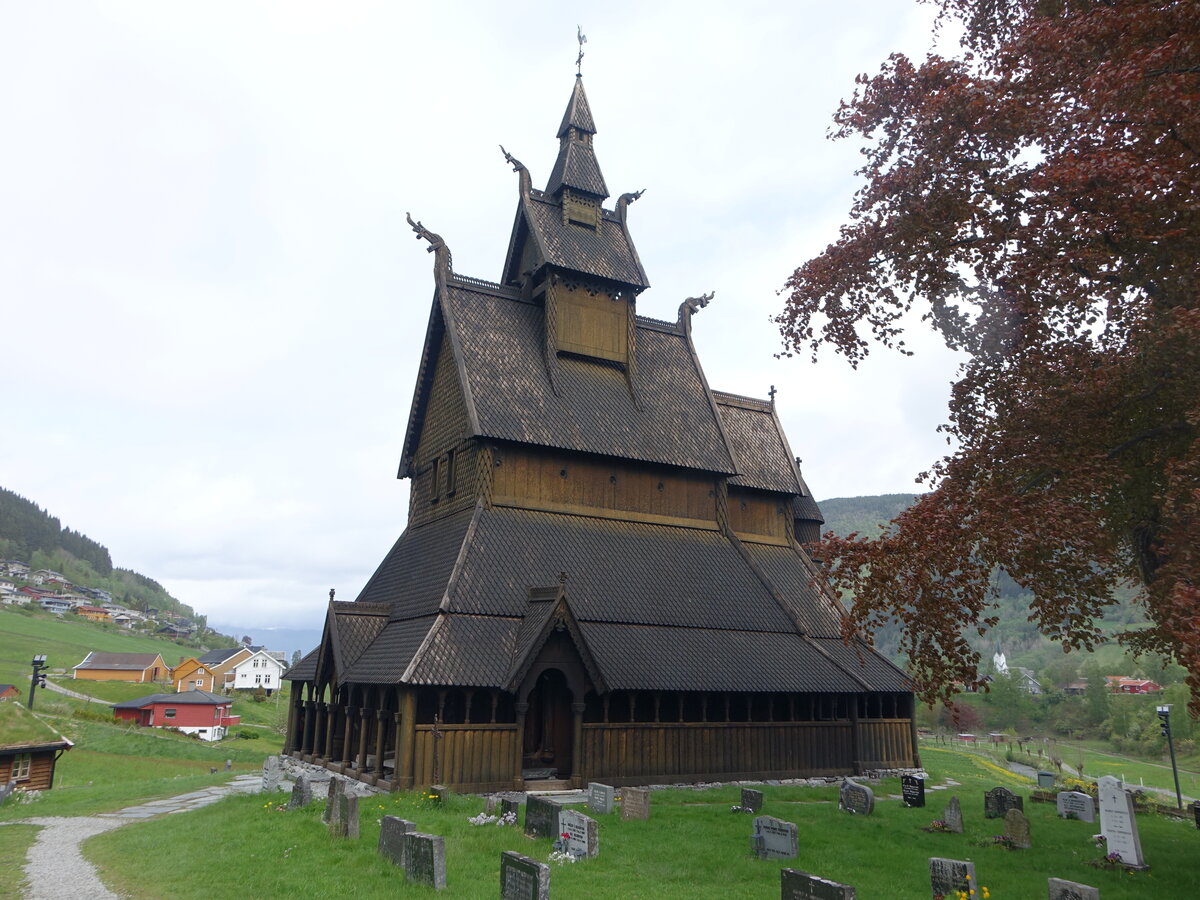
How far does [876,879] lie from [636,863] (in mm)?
3446

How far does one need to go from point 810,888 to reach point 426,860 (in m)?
4.96

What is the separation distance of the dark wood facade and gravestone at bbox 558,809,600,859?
20.5 ft

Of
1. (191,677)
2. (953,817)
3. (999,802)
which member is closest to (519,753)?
(953,817)

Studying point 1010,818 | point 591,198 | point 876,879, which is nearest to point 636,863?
point 876,879

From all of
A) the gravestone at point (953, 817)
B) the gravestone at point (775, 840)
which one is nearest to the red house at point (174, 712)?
the gravestone at point (953, 817)

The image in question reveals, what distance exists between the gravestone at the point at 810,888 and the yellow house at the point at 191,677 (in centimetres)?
11395

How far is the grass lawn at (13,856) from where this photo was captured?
11695 mm

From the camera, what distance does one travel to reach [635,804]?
16250mm

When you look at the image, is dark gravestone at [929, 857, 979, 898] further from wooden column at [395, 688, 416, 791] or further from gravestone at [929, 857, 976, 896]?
wooden column at [395, 688, 416, 791]

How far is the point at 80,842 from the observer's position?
15.6 metres

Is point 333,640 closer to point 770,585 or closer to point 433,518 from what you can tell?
point 433,518

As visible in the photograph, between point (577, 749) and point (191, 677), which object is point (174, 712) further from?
point (577, 749)

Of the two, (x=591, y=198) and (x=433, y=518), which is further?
(x=591, y=198)

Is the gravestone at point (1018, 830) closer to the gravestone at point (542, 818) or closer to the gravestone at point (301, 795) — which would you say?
the gravestone at point (542, 818)
